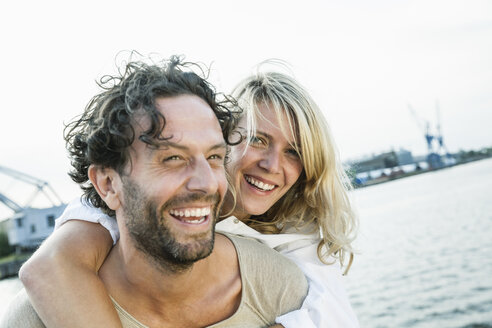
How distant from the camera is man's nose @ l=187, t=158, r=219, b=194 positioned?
7.13 ft

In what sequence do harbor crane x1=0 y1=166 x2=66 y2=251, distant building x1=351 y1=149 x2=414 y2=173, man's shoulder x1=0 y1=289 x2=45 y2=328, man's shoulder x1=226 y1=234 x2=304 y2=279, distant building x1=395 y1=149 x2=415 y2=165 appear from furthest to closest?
distant building x1=395 y1=149 x2=415 y2=165, distant building x1=351 y1=149 x2=414 y2=173, harbor crane x1=0 y1=166 x2=66 y2=251, man's shoulder x1=226 y1=234 x2=304 y2=279, man's shoulder x1=0 y1=289 x2=45 y2=328

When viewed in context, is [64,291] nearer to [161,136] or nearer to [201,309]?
[201,309]

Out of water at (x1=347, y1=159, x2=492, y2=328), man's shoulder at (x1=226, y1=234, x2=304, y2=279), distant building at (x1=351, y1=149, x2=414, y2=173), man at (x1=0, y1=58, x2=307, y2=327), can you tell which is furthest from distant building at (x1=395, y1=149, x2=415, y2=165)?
man at (x1=0, y1=58, x2=307, y2=327)

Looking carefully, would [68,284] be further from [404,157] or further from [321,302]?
[404,157]

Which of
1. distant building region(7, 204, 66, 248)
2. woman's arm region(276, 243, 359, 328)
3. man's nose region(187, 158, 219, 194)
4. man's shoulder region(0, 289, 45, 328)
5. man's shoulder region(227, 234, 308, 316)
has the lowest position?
distant building region(7, 204, 66, 248)

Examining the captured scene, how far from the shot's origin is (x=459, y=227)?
24547mm

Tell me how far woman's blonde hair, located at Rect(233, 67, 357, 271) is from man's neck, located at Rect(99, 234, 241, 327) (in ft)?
3.21

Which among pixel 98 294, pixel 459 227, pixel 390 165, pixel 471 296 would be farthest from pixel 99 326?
pixel 390 165

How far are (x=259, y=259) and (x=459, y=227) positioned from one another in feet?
81.1

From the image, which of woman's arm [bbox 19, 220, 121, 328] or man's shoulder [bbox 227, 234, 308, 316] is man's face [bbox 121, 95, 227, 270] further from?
man's shoulder [bbox 227, 234, 308, 316]

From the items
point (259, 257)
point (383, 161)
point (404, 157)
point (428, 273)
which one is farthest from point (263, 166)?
point (404, 157)

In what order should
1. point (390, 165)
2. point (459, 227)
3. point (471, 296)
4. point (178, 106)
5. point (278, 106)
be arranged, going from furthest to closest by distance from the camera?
1. point (390, 165)
2. point (459, 227)
3. point (471, 296)
4. point (278, 106)
5. point (178, 106)

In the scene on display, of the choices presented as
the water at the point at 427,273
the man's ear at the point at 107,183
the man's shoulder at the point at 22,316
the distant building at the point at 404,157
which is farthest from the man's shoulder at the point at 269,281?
the distant building at the point at 404,157

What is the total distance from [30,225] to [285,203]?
38368 mm
